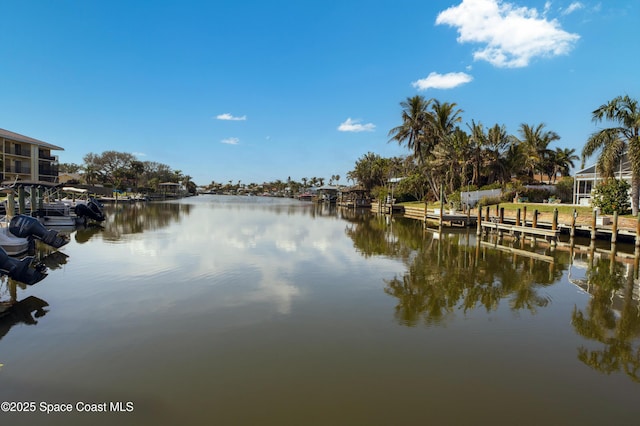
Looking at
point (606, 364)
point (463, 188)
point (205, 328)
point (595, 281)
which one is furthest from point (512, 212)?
point (205, 328)

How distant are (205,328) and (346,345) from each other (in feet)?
9.46

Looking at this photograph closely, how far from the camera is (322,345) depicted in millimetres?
7074

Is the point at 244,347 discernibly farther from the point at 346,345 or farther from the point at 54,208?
the point at 54,208

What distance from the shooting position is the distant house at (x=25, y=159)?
151 ft

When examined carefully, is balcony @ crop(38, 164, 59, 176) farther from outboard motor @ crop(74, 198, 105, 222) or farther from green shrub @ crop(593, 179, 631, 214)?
green shrub @ crop(593, 179, 631, 214)

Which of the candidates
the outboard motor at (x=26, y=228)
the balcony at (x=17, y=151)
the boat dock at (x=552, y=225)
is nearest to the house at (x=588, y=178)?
the boat dock at (x=552, y=225)

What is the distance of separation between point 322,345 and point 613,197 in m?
23.0

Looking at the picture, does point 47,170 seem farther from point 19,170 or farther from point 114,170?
point 114,170

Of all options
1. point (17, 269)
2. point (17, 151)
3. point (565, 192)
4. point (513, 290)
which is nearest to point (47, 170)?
point (17, 151)

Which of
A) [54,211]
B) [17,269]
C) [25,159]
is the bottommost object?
[17,269]

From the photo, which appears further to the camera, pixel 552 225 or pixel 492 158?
pixel 492 158

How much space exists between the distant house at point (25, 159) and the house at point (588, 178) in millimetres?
56743

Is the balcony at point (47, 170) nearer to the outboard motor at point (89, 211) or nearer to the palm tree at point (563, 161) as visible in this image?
the outboard motor at point (89, 211)

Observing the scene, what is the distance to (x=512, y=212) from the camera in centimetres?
2992
